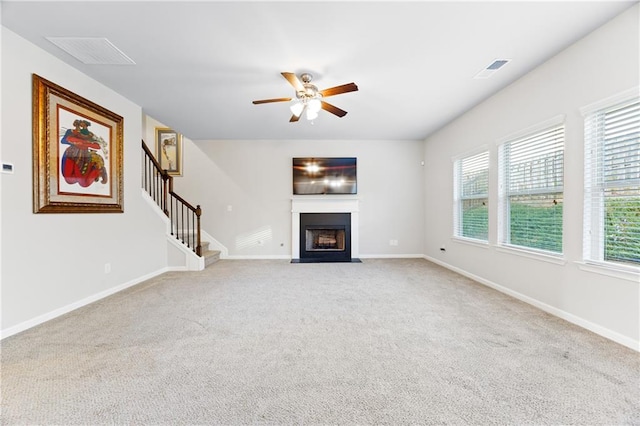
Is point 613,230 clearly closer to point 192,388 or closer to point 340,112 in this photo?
point 340,112

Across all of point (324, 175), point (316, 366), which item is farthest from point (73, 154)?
point (324, 175)

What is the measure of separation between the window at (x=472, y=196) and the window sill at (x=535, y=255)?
54 centimetres

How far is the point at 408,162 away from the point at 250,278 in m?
4.21

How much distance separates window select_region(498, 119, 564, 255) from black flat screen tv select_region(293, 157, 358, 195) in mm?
2952

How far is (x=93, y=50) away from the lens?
2586 mm

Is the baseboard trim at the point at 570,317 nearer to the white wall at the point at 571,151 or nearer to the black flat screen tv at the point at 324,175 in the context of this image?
the white wall at the point at 571,151

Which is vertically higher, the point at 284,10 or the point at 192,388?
the point at 284,10

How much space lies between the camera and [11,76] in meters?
2.38

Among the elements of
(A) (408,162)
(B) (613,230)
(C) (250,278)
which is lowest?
(C) (250,278)

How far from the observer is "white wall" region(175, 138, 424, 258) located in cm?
590

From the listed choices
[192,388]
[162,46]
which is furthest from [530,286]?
[162,46]

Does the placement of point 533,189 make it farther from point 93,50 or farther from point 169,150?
point 169,150

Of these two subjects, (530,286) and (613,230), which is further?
(530,286)

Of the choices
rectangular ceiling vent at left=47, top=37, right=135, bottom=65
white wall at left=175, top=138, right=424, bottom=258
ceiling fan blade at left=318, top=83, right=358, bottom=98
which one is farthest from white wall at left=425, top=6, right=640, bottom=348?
rectangular ceiling vent at left=47, top=37, right=135, bottom=65
